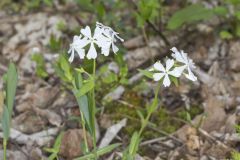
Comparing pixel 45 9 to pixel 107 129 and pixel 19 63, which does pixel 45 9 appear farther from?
pixel 107 129

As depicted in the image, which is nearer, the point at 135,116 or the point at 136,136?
the point at 136,136

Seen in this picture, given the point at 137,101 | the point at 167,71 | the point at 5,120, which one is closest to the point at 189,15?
the point at 137,101

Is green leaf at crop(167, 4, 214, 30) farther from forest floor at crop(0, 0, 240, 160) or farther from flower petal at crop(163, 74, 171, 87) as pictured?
flower petal at crop(163, 74, 171, 87)

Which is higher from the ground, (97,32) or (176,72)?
(97,32)

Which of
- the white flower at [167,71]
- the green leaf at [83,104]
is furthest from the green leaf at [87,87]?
the white flower at [167,71]

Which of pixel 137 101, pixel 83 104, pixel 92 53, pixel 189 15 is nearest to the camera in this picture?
pixel 92 53

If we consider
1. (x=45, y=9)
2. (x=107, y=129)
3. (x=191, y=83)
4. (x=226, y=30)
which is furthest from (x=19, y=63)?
(x=226, y=30)

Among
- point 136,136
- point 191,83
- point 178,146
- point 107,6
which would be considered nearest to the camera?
point 136,136

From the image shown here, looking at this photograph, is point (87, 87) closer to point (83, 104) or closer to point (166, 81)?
point (83, 104)
